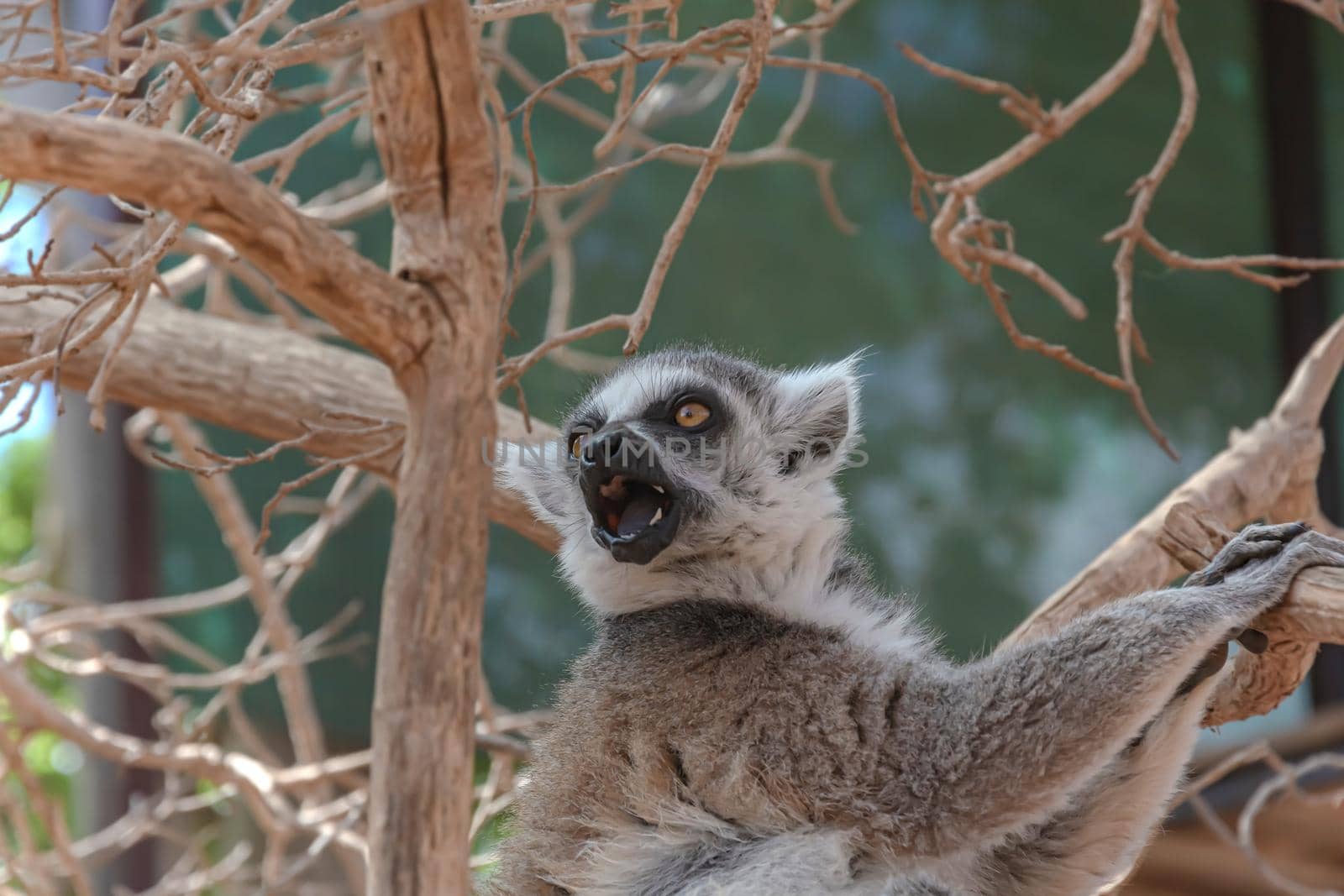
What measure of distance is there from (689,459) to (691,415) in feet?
0.49

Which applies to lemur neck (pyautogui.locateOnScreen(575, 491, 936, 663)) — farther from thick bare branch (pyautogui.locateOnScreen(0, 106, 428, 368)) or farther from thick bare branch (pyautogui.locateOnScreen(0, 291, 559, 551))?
thick bare branch (pyautogui.locateOnScreen(0, 106, 428, 368))

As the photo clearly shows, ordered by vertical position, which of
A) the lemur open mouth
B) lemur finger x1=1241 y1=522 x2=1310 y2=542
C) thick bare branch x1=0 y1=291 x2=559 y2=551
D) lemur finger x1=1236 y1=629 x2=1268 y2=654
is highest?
thick bare branch x1=0 y1=291 x2=559 y2=551

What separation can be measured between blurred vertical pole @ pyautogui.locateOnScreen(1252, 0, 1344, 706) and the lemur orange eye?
6.40 meters

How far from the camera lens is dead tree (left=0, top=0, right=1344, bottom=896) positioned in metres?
1.96

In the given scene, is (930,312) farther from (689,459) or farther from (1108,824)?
(1108,824)

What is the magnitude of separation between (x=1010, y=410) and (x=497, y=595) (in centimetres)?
349

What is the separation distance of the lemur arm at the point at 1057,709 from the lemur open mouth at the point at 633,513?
2.45 feet

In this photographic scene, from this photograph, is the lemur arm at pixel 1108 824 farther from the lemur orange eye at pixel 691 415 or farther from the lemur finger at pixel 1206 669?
the lemur orange eye at pixel 691 415

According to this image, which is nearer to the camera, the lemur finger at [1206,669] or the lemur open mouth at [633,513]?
the lemur finger at [1206,669]

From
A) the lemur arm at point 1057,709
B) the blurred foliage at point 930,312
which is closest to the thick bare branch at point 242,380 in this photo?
the lemur arm at point 1057,709

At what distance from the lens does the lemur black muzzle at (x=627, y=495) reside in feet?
10.7

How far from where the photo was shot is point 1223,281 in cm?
862

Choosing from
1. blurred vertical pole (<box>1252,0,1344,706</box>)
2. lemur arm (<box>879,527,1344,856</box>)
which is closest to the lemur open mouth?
lemur arm (<box>879,527,1344,856</box>)

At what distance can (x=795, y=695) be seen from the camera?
308 cm
